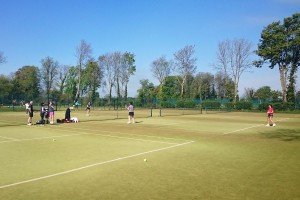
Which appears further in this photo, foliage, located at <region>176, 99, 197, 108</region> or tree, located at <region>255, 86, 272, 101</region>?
tree, located at <region>255, 86, 272, 101</region>

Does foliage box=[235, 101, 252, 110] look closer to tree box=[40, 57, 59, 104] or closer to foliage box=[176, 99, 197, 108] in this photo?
foliage box=[176, 99, 197, 108]

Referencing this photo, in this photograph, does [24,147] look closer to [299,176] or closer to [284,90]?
[299,176]

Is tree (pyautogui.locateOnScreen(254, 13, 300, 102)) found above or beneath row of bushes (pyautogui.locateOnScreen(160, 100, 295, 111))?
above

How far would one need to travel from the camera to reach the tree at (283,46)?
2645 inches

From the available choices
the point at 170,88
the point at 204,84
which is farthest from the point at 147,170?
the point at 204,84

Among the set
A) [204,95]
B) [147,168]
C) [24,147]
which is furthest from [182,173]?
[204,95]

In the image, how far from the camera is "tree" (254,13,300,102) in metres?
67.2

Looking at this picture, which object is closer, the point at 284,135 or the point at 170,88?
the point at 284,135

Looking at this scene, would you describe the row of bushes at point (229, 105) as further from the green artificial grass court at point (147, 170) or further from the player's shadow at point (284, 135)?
the green artificial grass court at point (147, 170)

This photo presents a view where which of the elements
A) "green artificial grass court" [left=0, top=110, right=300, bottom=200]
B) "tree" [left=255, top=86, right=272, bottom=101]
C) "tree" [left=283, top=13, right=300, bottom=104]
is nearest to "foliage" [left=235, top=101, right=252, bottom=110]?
"tree" [left=283, top=13, right=300, bottom=104]

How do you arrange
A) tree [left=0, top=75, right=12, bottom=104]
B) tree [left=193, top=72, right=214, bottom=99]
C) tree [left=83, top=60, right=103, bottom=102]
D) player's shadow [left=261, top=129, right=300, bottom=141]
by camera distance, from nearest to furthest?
1. player's shadow [left=261, top=129, right=300, bottom=141]
2. tree [left=0, top=75, right=12, bottom=104]
3. tree [left=83, top=60, right=103, bottom=102]
4. tree [left=193, top=72, right=214, bottom=99]

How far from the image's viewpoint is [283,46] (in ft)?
218

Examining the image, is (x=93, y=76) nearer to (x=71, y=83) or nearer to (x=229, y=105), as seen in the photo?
(x=71, y=83)

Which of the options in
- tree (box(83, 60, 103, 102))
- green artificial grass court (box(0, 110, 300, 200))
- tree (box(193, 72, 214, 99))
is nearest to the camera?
green artificial grass court (box(0, 110, 300, 200))
